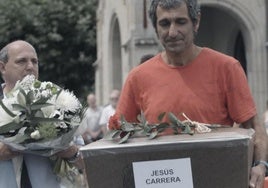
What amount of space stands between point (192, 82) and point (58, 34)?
26.4 meters

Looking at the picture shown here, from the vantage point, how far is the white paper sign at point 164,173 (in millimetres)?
3322

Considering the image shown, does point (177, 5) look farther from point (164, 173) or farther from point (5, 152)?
point (5, 152)

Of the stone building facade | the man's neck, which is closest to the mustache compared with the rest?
the man's neck

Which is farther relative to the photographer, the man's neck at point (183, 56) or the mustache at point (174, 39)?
the man's neck at point (183, 56)

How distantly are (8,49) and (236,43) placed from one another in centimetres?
1451

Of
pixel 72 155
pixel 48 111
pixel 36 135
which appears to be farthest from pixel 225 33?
pixel 36 135

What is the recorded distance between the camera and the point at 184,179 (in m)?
3.34

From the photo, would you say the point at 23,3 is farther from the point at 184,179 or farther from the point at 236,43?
the point at 184,179

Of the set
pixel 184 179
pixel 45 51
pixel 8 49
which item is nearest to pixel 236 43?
pixel 45 51

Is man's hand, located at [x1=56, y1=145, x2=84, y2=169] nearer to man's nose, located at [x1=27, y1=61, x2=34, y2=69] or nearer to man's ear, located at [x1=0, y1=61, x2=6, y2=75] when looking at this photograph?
man's nose, located at [x1=27, y1=61, x2=34, y2=69]

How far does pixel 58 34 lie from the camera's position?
30.0 meters

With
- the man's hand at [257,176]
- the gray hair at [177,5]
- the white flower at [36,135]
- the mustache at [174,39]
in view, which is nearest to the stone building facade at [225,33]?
the white flower at [36,135]

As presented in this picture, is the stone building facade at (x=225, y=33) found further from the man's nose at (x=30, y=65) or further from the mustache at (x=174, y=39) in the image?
the mustache at (x=174, y=39)

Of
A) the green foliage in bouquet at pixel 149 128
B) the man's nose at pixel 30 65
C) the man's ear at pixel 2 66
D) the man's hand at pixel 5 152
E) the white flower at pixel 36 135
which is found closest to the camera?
the green foliage in bouquet at pixel 149 128
